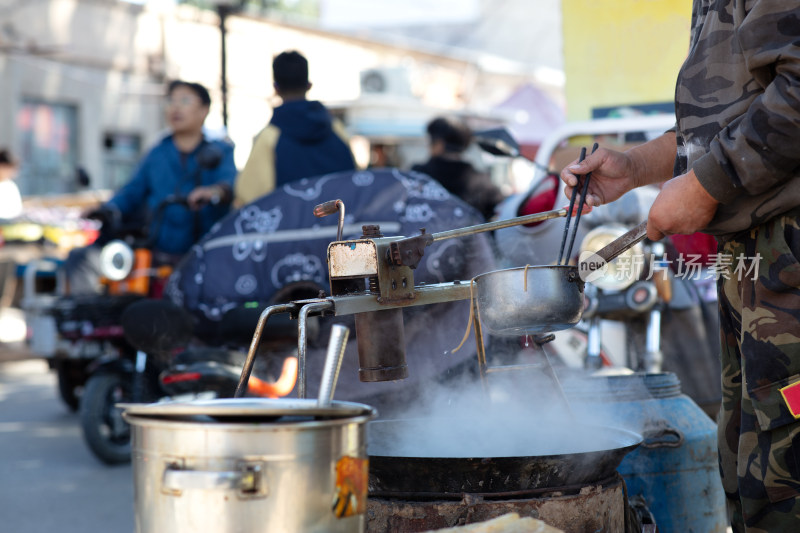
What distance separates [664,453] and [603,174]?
1034 mm

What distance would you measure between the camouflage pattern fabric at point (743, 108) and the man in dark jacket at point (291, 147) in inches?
109

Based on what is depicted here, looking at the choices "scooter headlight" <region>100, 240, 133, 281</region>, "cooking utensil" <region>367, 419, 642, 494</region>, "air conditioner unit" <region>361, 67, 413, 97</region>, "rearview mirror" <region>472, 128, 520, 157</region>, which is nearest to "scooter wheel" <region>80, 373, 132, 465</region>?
"scooter headlight" <region>100, 240, 133, 281</region>

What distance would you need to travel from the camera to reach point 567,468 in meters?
2.08

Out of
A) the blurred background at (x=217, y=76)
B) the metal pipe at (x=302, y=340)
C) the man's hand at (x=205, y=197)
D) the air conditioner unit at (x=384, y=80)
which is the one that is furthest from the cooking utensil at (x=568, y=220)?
the air conditioner unit at (x=384, y=80)

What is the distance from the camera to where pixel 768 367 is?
72.6 inches

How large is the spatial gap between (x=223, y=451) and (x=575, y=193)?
105 cm

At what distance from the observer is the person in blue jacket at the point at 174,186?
555cm

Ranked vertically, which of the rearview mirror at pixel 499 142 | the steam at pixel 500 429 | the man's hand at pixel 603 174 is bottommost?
the steam at pixel 500 429

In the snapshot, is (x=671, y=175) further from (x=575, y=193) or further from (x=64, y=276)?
(x=64, y=276)

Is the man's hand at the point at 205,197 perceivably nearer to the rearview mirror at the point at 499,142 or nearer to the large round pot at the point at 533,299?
the rearview mirror at the point at 499,142

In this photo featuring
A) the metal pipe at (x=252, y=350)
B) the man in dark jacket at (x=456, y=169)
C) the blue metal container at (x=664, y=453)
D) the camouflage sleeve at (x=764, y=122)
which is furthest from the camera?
the man in dark jacket at (x=456, y=169)

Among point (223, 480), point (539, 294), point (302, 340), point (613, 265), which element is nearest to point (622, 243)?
point (539, 294)

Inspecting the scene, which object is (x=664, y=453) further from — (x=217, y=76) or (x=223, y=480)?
(x=217, y=76)

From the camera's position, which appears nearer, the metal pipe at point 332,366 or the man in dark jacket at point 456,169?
the metal pipe at point 332,366
